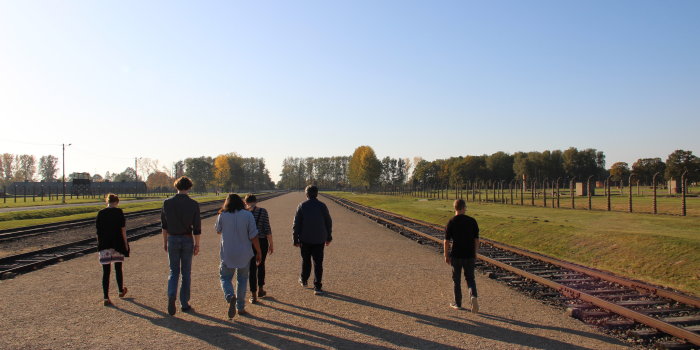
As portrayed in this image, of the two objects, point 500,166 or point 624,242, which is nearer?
point 624,242

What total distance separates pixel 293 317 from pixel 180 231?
237 cm

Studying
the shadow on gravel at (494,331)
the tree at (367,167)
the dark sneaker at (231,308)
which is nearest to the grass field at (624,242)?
the shadow on gravel at (494,331)

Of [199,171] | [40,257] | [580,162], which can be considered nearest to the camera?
[40,257]

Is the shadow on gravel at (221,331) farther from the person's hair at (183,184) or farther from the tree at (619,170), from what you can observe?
the tree at (619,170)

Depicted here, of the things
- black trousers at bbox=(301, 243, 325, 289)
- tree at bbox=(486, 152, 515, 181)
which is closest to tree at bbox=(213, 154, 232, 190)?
tree at bbox=(486, 152, 515, 181)

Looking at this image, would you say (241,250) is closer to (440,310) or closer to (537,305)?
(440,310)

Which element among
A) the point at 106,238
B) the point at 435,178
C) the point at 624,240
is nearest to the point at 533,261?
the point at 624,240

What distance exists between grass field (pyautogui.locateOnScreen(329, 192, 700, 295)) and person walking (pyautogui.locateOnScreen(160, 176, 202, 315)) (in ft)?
32.9

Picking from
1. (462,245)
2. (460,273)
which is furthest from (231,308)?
(462,245)

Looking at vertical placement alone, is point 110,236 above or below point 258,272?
above

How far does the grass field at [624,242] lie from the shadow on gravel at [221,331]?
8842 mm

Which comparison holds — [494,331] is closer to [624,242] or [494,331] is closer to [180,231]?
[180,231]

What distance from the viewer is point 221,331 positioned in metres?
7.53

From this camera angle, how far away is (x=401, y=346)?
262 inches
